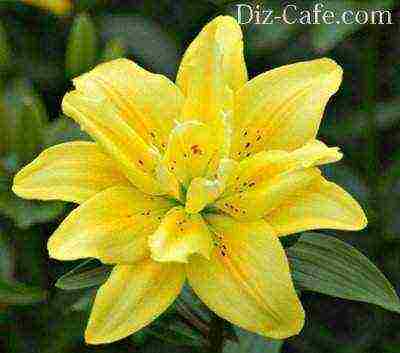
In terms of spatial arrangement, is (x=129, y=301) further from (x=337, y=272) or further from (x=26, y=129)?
(x=26, y=129)

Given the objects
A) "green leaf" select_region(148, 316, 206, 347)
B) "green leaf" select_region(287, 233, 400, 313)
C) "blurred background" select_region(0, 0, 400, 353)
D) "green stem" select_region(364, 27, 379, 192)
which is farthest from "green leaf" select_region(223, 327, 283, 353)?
"green stem" select_region(364, 27, 379, 192)

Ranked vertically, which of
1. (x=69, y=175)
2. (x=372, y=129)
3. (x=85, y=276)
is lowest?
(x=372, y=129)

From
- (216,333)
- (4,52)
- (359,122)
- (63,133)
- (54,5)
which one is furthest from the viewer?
(359,122)

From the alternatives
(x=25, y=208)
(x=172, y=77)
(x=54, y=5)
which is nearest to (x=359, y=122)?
(x=172, y=77)

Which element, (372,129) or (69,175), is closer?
(69,175)

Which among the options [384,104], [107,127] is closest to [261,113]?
[107,127]

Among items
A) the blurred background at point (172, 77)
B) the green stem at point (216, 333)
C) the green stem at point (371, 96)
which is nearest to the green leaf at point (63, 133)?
the blurred background at point (172, 77)

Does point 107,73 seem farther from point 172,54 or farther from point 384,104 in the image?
Result: point 384,104
